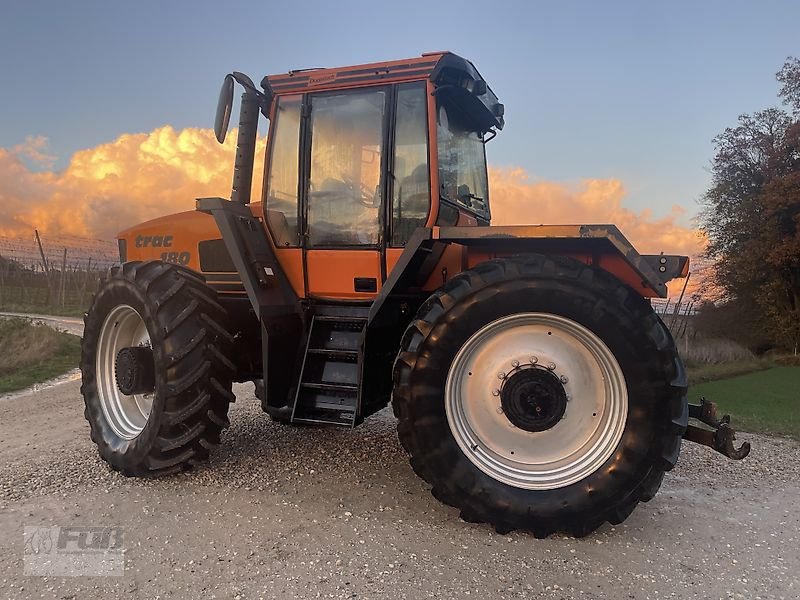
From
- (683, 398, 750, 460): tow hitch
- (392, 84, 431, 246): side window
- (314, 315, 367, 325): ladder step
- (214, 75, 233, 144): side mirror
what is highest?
(214, 75, 233, 144): side mirror

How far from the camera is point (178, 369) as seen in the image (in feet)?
13.3

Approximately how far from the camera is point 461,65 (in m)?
4.09

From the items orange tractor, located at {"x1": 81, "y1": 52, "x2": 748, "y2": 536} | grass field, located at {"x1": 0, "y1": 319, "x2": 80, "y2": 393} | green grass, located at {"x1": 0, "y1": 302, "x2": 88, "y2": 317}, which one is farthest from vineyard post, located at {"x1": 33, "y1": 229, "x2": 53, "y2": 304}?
orange tractor, located at {"x1": 81, "y1": 52, "x2": 748, "y2": 536}

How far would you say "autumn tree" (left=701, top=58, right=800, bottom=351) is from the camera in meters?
23.3

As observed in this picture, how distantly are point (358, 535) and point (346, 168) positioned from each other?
250 centimetres

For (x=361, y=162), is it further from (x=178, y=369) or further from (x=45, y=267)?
(x=45, y=267)

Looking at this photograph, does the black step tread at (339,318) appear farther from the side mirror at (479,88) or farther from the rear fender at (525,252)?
the side mirror at (479,88)

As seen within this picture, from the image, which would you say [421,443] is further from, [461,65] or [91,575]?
[461,65]

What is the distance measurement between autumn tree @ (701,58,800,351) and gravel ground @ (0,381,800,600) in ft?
73.0

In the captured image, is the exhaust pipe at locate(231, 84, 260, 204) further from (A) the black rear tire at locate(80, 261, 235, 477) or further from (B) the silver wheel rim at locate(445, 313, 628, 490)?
(B) the silver wheel rim at locate(445, 313, 628, 490)

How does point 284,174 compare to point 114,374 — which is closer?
point 284,174

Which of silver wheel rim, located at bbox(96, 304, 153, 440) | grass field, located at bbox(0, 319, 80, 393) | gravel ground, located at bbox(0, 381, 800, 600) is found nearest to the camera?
gravel ground, located at bbox(0, 381, 800, 600)

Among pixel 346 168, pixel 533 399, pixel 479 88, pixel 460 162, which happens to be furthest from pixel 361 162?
pixel 533 399

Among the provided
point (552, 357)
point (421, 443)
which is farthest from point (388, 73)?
point (421, 443)
